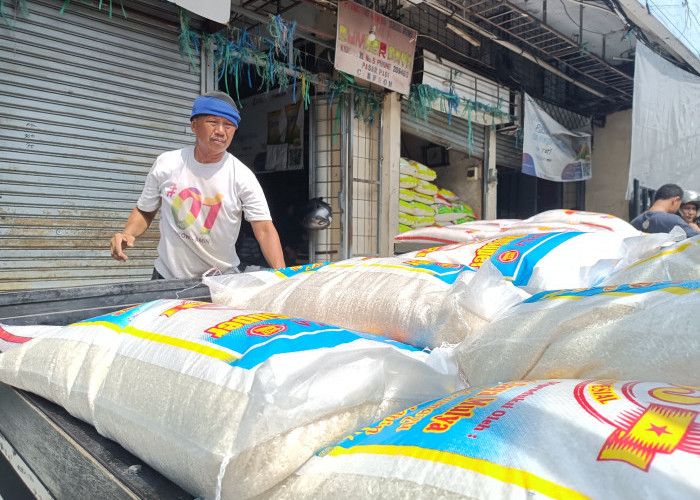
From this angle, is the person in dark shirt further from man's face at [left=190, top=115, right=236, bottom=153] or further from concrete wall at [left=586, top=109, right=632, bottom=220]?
concrete wall at [left=586, top=109, right=632, bottom=220]

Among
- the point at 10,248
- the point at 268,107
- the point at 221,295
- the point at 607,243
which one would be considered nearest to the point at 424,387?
the point at 221,295

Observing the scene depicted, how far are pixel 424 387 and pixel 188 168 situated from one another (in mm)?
1920

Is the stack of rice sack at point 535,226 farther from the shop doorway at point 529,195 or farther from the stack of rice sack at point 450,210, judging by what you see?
the shop doorway at point 529,195

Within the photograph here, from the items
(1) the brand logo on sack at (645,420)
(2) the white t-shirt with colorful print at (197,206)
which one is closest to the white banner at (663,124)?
(2) the white t-shirt with colorful print at (197,206)

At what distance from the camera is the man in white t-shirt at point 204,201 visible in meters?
2.33

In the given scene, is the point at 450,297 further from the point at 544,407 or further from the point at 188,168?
the point at 188,168

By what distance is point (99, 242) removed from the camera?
403cm

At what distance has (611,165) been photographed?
962 centimetres

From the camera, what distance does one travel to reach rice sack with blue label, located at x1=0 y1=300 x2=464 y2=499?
69cm

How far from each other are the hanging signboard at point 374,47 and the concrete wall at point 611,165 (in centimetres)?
583

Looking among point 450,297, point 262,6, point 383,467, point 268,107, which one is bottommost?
point 383,467

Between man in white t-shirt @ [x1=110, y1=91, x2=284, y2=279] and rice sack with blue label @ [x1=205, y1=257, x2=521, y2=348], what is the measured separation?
85cm

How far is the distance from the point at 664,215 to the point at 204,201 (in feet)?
12.3

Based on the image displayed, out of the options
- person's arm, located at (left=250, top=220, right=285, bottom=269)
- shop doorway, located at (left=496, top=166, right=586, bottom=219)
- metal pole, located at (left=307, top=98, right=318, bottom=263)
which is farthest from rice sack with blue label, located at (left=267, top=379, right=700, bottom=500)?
shop doorway, located at (left=496, top=166, right=586, bottom=219)
